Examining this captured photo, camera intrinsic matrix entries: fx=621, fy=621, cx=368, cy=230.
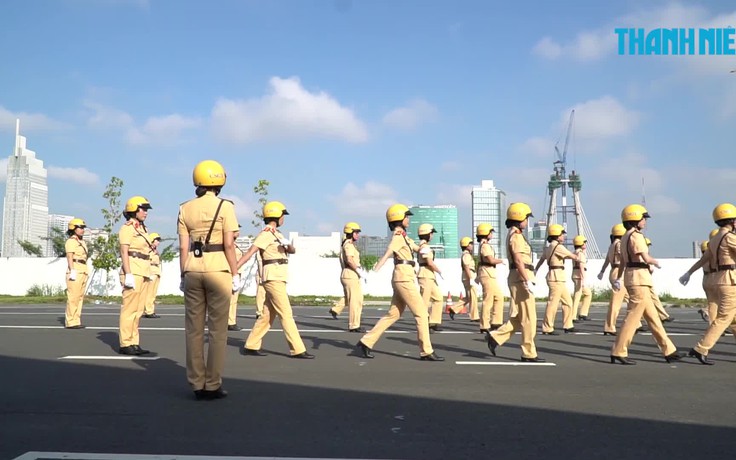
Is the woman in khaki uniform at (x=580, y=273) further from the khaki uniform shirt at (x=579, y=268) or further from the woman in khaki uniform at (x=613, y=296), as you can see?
the woman in khaki uniform at (x=613, y=296)

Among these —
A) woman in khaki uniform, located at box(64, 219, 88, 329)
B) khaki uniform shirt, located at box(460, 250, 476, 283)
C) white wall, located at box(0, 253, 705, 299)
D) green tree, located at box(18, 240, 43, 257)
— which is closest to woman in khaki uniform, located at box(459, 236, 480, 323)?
khaki uniform shirt, located at box(460, 250, 476, 283)

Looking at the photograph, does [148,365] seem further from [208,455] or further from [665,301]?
[665,301]

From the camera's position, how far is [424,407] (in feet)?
18.4

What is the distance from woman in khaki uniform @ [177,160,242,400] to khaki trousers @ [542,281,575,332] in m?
7.93

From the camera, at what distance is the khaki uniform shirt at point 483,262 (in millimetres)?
12484

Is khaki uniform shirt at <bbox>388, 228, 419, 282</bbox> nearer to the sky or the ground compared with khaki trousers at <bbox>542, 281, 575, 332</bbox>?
nearer to the sky

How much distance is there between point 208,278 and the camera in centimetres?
607

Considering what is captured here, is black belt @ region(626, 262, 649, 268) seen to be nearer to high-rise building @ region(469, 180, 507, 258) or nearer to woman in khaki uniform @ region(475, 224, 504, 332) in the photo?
woman in khaki uniform @ region(475, 224, 504, 332)

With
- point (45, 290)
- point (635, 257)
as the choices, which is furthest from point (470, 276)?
point (45, 290)

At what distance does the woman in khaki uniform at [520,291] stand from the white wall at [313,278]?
17699mm

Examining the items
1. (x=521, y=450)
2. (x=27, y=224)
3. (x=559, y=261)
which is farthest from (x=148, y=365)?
Answer: (x=27, y=224)

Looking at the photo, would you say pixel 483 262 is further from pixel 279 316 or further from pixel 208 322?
→ pixel 208 322

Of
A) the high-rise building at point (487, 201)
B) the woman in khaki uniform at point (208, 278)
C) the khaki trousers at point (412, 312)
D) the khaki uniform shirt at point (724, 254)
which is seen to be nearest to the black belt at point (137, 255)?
the khaki trousers at point (412, 312)

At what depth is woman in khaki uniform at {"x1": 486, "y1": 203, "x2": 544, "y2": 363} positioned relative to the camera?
8.52 meters
